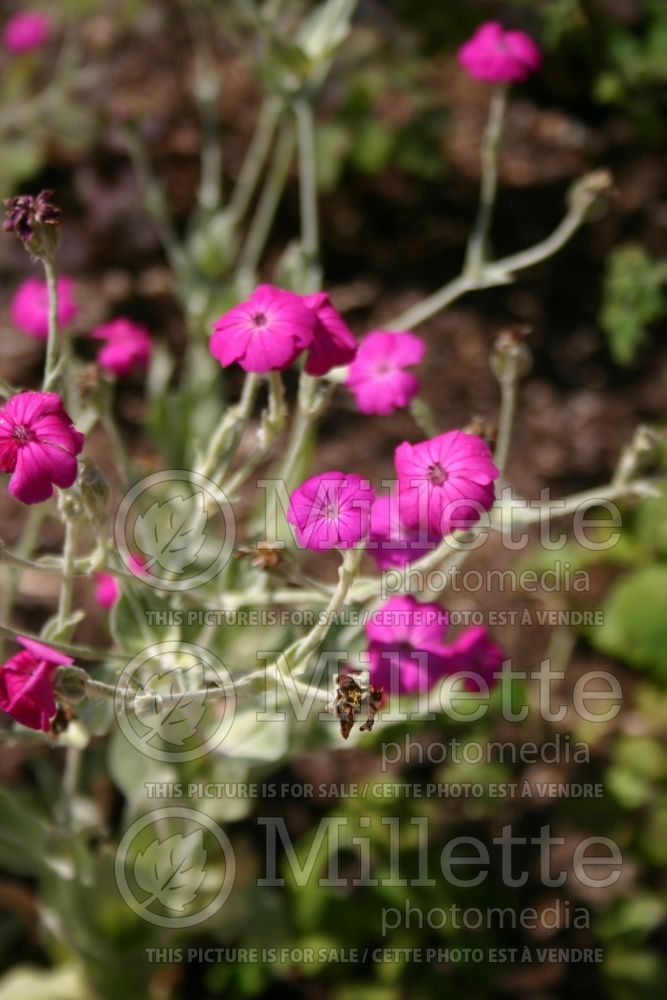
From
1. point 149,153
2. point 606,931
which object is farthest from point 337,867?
point 149,153

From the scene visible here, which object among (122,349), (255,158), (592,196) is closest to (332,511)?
(122,349)

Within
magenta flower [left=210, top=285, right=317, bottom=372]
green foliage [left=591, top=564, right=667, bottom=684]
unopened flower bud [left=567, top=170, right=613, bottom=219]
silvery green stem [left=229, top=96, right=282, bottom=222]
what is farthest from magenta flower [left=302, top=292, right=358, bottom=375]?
green foliage [left=591, top=564, right=667, bottom=684]

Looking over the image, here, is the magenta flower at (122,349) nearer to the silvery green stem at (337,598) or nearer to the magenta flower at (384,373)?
the magenta flower at (384,373)

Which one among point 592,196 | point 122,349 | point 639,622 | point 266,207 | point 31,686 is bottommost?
point 31,686

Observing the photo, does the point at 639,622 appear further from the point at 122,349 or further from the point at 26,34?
the point at 26,34

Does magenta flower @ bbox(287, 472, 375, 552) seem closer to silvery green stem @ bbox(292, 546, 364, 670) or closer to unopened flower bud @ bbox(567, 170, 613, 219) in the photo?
silvery green stem @ bbox(292, 546, 364, 670)

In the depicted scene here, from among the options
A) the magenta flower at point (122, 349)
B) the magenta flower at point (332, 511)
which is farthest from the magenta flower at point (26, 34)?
the magenta flower at point (332, 511)
